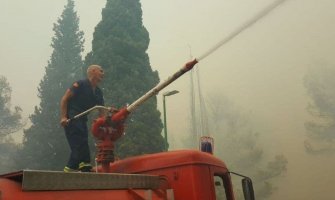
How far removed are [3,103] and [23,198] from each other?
40.3m

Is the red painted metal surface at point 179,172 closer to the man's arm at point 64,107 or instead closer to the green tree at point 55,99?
the man's arm at point 64,107

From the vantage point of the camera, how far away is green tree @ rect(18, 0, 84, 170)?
2848cm

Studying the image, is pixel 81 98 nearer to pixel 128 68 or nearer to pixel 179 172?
pixel 179 172

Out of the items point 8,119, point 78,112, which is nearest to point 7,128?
point 8,119

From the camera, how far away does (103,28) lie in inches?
1065

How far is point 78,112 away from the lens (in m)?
5.95

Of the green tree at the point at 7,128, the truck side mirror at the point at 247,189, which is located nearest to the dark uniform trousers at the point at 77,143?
the truck side mirror at the point at 247,189

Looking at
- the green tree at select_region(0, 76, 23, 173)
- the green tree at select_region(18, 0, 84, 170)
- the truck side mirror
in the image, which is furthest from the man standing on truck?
the green tree at select_region(0, 76, 23, 173)

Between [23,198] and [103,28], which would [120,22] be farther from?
[23,198]

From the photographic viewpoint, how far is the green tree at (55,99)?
28.5 metres

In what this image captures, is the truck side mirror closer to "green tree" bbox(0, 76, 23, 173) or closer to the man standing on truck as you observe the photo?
the man standing on truck

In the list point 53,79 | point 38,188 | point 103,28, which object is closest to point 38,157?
point 53,79

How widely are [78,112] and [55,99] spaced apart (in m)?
28.0

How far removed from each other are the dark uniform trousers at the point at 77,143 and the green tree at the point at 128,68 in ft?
53.0
